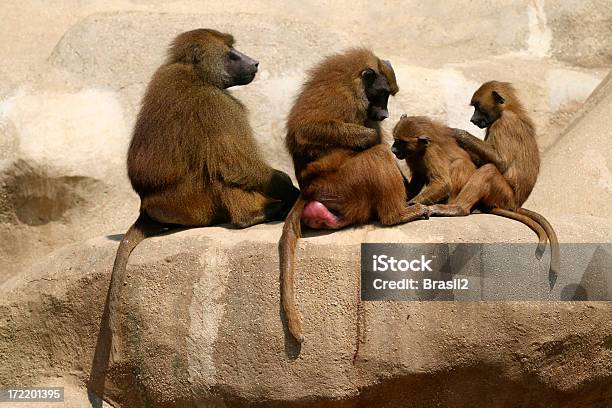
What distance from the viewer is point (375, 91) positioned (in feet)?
21.4

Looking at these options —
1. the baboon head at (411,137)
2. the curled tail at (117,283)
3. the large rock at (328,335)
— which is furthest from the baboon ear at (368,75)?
the curled tail at (117,283)

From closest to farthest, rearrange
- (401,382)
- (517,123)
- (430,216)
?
1. (401,382)
2. (430,216)
3. (517,123)

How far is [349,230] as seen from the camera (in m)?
6.21

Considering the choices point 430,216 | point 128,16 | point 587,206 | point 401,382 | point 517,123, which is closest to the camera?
point 401,382

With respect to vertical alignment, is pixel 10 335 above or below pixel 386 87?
below

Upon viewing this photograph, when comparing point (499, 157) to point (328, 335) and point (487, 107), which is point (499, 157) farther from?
point (328, 335)

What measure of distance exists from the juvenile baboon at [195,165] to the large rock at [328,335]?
28 centimetres

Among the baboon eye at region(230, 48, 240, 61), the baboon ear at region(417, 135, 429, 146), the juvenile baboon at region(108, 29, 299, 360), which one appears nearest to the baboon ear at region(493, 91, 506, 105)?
the baboon ear at region(417, 135, 429, 146)

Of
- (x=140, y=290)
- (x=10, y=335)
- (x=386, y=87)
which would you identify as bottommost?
(x=10, y=335)

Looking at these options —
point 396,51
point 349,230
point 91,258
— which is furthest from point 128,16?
point 349,230

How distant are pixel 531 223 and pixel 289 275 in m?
1.50

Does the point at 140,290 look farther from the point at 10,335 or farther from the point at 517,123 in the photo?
the point at 517,123

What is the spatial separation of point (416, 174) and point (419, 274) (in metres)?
1.00

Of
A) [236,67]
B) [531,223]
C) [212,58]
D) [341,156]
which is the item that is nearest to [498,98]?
[531,223]
